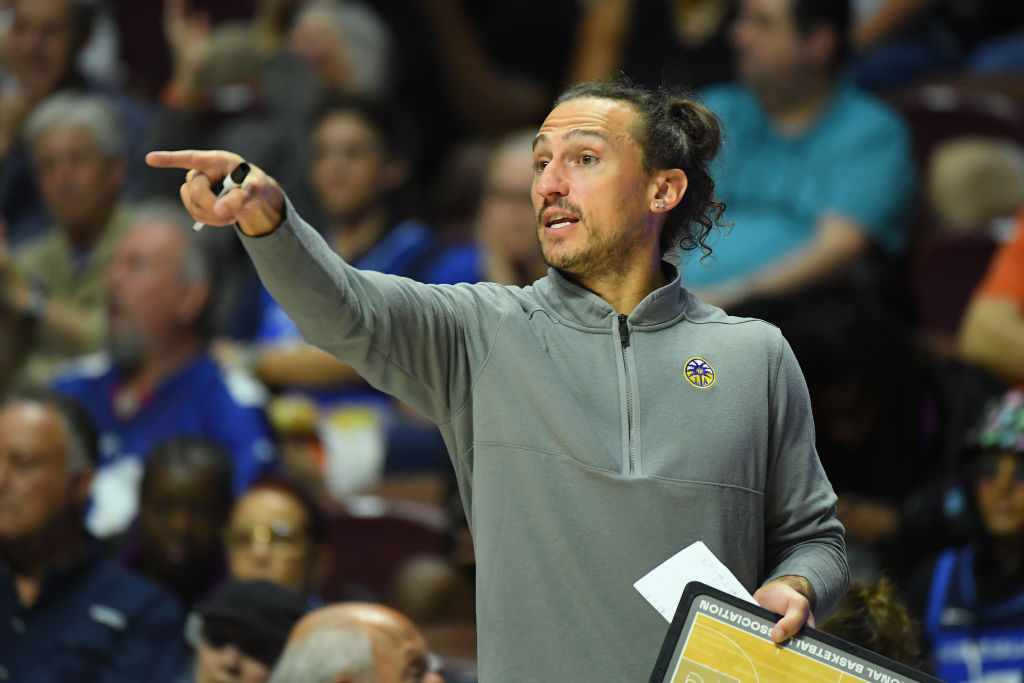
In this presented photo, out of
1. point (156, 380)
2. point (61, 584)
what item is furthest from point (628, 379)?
point (156, 380)

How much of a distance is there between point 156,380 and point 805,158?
2252 millimetres

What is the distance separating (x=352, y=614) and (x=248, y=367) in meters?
2.37

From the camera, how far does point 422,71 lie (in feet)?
21.6

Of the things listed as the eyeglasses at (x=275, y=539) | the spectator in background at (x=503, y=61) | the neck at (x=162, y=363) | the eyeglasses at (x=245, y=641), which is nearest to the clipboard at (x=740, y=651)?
the eyeglasses at (x=245, y=641)

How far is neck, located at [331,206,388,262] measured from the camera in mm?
5500

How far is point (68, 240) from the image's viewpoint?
5910 mm

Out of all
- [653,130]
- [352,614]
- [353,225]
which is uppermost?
[653,130]

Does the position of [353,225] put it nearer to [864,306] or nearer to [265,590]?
[864,306]

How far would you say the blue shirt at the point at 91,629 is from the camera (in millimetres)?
3748

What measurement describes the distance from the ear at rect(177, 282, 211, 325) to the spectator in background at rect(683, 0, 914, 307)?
1.58m

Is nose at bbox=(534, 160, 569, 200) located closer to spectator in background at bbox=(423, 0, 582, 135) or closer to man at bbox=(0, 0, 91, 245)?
spectator in background at bbox=(423, 0, 582, 135)

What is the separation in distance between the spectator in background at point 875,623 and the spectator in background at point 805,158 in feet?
7.42

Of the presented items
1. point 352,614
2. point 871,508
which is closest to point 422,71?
point 871,508

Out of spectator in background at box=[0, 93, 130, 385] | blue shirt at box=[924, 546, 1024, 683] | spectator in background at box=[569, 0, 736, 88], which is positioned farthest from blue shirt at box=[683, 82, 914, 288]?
spectator in background at box=[0, 93, 130, 385]
